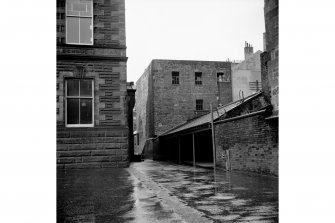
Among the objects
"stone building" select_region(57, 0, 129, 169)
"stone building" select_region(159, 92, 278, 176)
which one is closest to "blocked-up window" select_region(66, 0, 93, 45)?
"stone building" select_region(57, 0, 129, 169)

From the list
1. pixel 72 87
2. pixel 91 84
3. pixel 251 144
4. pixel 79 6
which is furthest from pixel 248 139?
pixel 79 6

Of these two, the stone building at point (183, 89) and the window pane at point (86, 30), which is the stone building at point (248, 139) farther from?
the stone building at point (183, 89)

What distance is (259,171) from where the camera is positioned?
37.9 feet

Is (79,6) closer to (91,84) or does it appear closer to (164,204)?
(91,84)

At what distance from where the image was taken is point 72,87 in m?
14.7

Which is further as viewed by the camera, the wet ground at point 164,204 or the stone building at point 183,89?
the stone building at point 183,89

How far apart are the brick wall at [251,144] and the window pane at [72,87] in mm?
6768

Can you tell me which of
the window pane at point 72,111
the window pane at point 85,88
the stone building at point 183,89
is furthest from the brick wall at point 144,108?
the window pane at point 72,111

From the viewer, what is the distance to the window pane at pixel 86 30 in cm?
1502

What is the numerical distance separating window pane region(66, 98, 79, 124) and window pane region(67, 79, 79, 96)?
0.93ft

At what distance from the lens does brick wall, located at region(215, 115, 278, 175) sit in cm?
1079

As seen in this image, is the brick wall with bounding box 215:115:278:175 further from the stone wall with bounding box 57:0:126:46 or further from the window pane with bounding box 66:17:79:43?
the window pane with bounding box 66:17:79:43

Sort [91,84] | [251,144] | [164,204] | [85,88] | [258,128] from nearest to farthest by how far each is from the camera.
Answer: [164,204]
[258,128]
[251,144]
[85,88]
[91,84]

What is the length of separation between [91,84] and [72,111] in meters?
1.48
